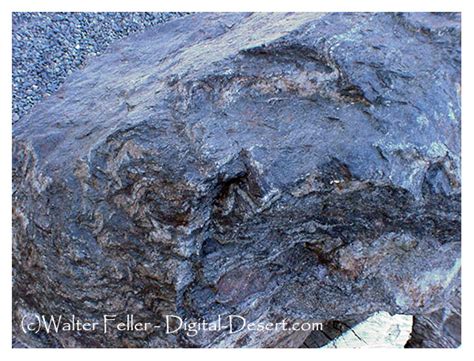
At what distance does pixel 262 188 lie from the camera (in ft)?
3.57

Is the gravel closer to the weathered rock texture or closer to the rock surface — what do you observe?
the weathered rock texture

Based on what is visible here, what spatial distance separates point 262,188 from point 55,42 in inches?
33.6

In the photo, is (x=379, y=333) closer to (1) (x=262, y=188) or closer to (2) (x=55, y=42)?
(1) (x=262, y=188)

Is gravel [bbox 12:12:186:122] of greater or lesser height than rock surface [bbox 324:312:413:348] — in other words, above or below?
above

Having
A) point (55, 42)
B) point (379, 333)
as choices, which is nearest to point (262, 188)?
point (379, 333)

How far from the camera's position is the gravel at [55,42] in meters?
1.52

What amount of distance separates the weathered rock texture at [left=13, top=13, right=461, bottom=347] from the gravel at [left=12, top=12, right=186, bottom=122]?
300 millimetres

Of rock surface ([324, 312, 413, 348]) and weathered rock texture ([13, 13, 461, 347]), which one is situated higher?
weathered rock texture ([13, 13, 461, 347])

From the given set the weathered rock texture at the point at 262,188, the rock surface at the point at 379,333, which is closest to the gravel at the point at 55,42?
the weathered rock texture at the point at 262,188

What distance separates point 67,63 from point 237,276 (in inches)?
32.1

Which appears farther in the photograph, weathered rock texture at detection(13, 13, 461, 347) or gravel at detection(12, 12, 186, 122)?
gravel at detection(12, 12, 186, 122)

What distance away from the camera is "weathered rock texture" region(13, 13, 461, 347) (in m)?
1.11

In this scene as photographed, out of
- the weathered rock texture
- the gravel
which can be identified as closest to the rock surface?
the weathered rock texture

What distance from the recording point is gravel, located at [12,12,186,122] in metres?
1.52
